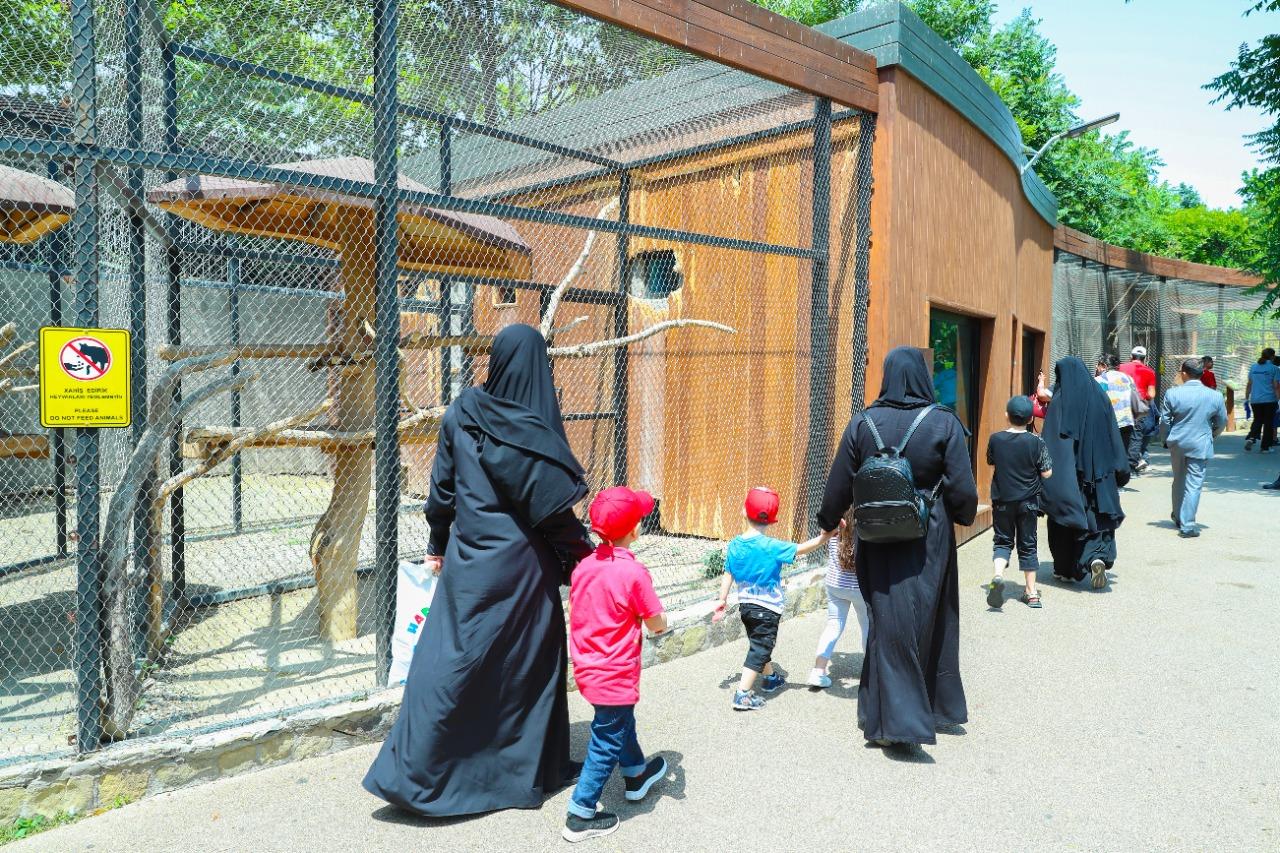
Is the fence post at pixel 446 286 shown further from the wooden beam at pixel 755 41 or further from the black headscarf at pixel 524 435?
the black headscarf at pixel 524 435

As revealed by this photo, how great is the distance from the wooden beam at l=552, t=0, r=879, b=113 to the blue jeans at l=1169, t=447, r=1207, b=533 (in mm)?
4863

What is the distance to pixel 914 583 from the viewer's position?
384cm

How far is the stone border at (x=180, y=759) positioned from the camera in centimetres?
307

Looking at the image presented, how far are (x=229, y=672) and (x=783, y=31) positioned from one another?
16.8 feet

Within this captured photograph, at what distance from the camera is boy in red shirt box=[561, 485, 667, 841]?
3045mm

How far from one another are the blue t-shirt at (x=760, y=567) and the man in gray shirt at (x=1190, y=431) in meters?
6.06

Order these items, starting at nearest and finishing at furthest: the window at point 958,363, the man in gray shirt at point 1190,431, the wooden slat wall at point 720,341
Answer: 1. the wooden slat wall at point 720,341
2. the window at point 958,363
3. the man in gray shirt at point 1190,431

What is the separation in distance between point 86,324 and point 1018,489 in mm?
5596

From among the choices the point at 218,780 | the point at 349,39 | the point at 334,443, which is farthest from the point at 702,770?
the point at 349,39

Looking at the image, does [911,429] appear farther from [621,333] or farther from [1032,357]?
[1032,357]

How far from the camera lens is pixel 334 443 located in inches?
185

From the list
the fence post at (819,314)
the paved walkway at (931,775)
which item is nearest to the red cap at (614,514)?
the paved walkway at (931,775)

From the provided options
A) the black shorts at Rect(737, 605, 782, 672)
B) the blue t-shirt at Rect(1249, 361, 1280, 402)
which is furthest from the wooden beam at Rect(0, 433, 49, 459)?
the blue t-shirt at Rect(1249, 361, 1280, 402)

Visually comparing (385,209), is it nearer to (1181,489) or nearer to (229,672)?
(229,672)
